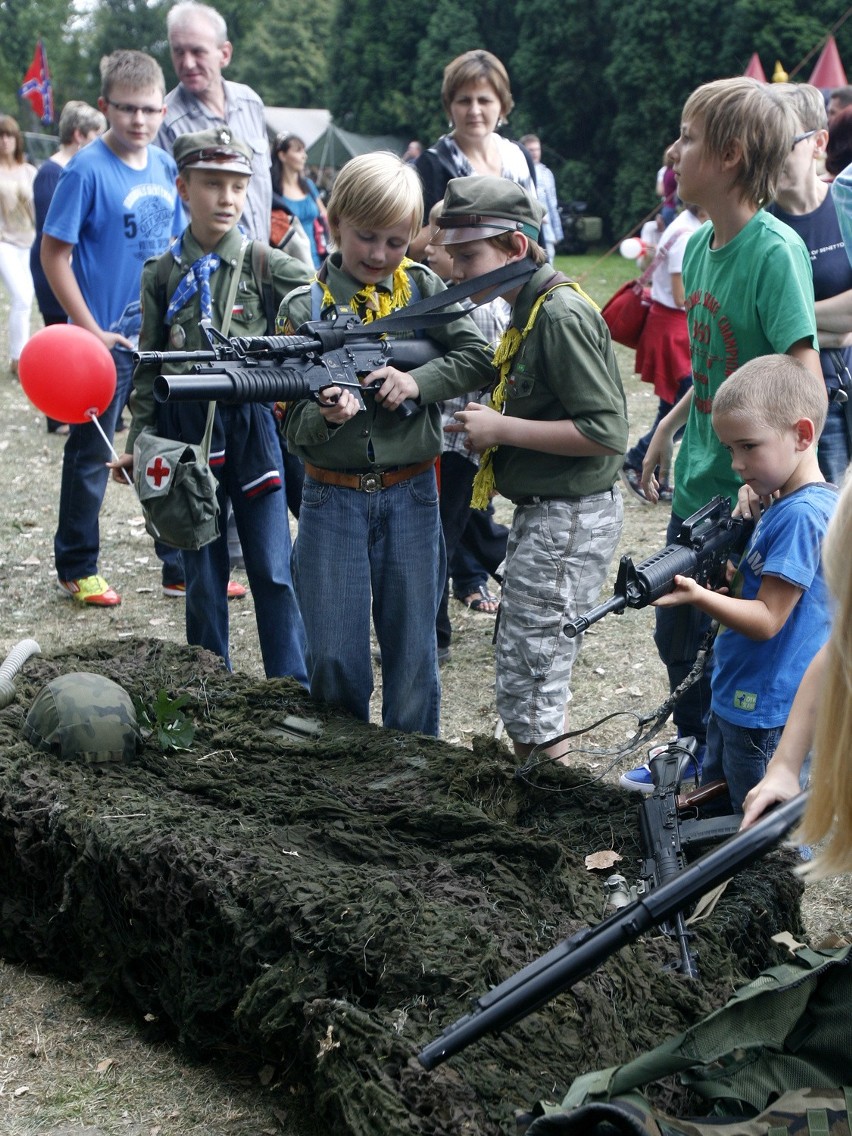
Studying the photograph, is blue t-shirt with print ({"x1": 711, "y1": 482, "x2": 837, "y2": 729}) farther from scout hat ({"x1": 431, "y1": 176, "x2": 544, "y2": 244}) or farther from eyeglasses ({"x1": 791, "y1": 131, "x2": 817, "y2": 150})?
eyeglasses ({"x1": 791, "y1": 131, "x2": 817, "y2": 150})

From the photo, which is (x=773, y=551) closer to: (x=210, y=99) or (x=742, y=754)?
(x=742, y=754)

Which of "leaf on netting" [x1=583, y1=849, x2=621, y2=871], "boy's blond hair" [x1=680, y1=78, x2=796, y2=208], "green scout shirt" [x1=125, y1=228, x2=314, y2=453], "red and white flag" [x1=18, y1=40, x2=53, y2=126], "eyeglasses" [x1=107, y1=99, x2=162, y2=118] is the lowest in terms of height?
"leaf on netting" [x1=583, y1=849, x2=621, y2=871]

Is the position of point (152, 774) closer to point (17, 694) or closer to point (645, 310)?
point (17, 694)

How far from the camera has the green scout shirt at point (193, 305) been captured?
398cm

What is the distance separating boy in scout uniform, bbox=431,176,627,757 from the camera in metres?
3.24

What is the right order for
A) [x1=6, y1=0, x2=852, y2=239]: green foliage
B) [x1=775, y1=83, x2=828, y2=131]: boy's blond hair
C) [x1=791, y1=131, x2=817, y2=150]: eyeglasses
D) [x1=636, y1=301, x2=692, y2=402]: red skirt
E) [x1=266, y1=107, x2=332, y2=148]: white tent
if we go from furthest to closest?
[x1=266, y1=107, x2=332, y2=148]: white tent < [x1=6, y1=0, x2=852, y2=239]: green foliage < [x1=636, y1=301, x2=692, y2=402]: red skirt < [x1=775, y1=83, x2=828, y2=131]: boy's blond hair < [x1=791, y1=131, x2=817, y2=150]: eyeglasses

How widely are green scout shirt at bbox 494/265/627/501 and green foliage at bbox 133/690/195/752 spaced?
114 centimetres

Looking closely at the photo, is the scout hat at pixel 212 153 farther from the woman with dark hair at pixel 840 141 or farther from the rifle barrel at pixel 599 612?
the woman with dark hair at pixel 840 141

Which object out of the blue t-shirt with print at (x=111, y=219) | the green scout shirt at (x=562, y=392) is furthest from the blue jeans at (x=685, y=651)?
the blue t-shirt with print at (x=111, y=219)

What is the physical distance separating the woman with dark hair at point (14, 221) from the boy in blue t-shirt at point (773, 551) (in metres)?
9.88

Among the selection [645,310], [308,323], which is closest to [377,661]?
[308,323]

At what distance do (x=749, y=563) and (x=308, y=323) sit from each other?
4.29 feet

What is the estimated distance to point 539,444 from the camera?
3.27 metres

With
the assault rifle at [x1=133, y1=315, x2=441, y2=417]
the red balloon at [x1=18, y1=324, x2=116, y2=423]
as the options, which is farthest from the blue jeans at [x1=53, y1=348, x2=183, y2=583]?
the assault rifle at [x1=133, y1=315, x2=441, y2=417]
